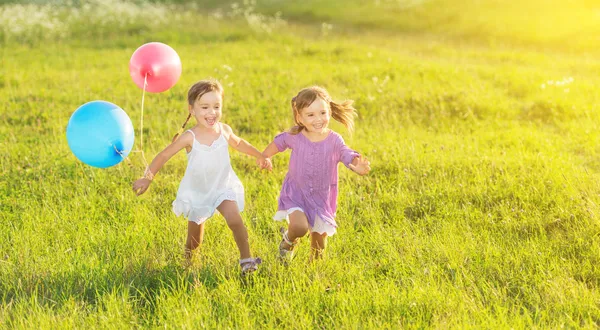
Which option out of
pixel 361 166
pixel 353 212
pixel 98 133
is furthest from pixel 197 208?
pixel 353 212

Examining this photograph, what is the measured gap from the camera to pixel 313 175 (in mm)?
4281

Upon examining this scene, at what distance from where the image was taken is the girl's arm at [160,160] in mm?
3902

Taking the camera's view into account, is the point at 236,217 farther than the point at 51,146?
No

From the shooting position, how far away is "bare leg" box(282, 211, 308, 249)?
4.19 meters

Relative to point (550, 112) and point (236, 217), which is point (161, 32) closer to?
point (550, 112)

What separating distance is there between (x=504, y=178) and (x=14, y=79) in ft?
27.5

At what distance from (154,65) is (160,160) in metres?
0.96

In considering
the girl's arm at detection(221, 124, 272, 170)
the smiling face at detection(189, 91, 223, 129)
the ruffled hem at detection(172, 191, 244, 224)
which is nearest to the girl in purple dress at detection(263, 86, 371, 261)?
the girl's arm at detection(221, 124, 272, 170)

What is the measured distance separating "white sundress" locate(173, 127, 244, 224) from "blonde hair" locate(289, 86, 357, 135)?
0.56m

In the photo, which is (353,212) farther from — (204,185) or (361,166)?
(204,185)

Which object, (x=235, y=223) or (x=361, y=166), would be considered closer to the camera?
(x=361, y=166)

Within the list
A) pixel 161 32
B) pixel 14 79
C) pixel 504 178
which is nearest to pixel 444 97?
pixel 504 178

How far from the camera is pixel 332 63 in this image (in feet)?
39.9

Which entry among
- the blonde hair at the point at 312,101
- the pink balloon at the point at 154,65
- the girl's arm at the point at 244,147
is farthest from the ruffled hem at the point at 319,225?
the pink balloon at the point at 154,65
